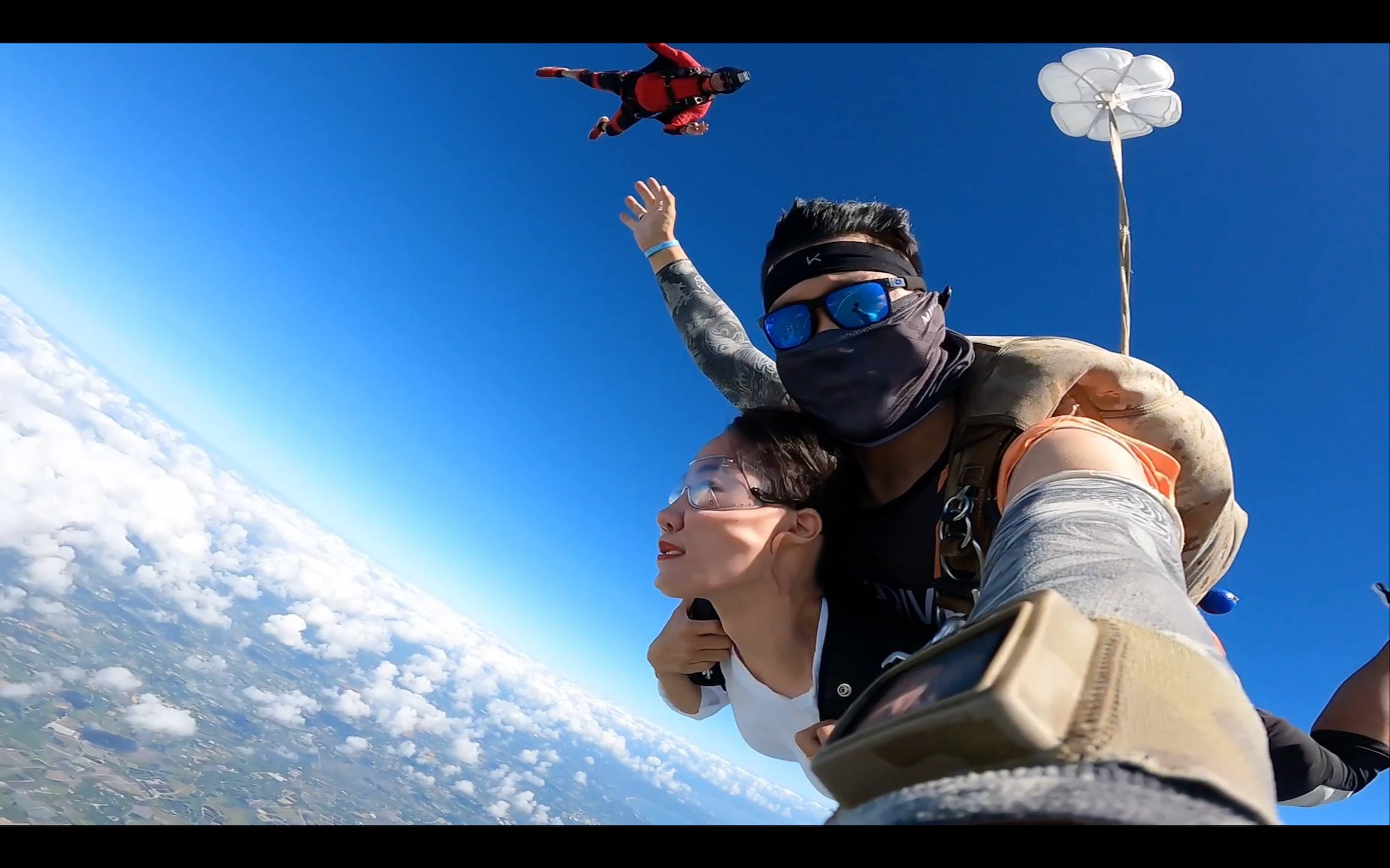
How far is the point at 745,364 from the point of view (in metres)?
2.88

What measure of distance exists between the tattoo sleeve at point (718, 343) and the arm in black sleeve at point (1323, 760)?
2145 mm

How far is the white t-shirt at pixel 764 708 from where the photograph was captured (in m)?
2.10

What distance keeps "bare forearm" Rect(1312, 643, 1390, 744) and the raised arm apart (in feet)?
7.62

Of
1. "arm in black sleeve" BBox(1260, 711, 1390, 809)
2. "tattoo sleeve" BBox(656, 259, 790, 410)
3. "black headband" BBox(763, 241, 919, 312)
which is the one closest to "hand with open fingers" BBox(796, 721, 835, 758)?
"tattoo sleeve" BBox(656, 259, 790, 410)

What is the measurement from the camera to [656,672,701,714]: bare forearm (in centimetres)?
262

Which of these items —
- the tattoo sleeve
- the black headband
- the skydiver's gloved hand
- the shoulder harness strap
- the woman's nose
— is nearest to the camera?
the shoulder harness strap

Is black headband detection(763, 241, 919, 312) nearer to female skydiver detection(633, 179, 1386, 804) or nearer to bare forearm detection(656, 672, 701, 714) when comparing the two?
female skydiver detection(633, 179, 1386, 804)

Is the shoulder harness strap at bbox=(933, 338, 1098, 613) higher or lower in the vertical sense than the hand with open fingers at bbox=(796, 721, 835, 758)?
higher

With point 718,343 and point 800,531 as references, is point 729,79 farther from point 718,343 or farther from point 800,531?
point 800,531

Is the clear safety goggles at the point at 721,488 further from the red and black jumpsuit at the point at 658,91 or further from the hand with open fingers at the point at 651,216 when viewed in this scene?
the red and black jumpsuit at the point at 658,91

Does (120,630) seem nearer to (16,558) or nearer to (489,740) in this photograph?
(16,558)

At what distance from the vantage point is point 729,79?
503cm

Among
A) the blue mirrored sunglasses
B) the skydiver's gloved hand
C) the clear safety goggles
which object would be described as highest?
the skydiver's gloved hand

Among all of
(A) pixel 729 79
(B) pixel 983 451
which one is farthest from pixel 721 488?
(A) pixel 729 79
